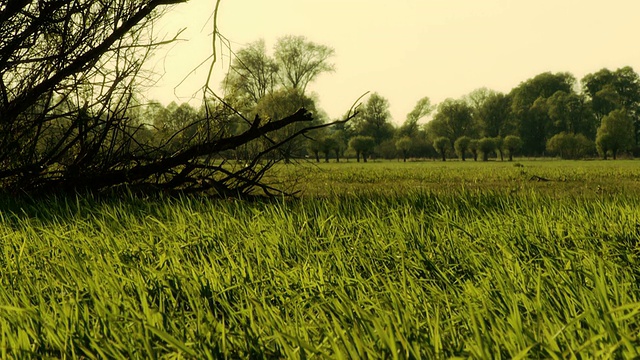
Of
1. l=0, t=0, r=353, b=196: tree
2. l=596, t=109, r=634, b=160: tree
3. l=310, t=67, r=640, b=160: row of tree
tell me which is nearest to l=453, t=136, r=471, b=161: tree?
l=310, t=67, r=640, b=160: row of tree

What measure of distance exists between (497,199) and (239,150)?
2.91 meters

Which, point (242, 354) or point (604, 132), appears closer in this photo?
point (242, 354)

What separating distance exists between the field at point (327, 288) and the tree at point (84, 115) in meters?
1.44

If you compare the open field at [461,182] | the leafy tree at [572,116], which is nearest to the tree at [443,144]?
the leafy tree at [572,116]

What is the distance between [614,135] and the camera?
2483 inches

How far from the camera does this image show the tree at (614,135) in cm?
6259

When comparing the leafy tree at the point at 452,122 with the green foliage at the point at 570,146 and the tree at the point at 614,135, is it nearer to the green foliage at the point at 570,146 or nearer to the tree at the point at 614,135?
the green foliage at the point at 570,146

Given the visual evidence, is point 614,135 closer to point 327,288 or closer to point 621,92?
point 621,92

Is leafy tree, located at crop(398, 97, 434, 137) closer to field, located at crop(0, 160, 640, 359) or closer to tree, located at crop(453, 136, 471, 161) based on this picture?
tree, located at crop(453, 136, 471, 161)

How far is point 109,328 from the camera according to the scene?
1.68m

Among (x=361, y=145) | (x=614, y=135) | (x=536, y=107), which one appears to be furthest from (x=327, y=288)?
(x=536, y=107)

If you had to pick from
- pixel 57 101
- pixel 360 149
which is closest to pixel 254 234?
pixel 57 101

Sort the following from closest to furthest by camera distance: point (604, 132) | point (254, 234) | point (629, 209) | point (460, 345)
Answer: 1. point (460, 345)
2. point (254, 234)
3. point (629, 209)
4. point (604, 132)

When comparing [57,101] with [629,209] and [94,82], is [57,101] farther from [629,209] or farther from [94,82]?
[629,209]
